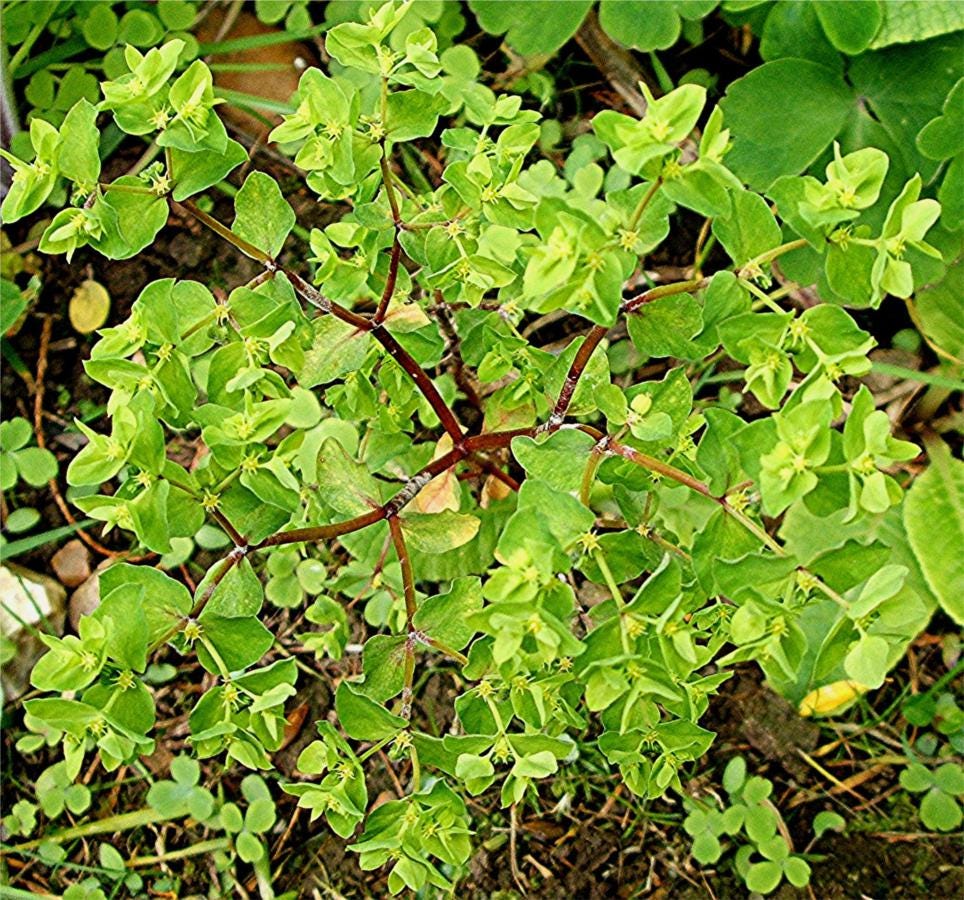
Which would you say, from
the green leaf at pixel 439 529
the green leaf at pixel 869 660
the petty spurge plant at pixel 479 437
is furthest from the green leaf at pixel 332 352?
the green leaf at pixel 869 660

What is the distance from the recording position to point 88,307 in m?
1.85

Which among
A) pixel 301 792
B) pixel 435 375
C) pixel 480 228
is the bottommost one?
pixel 435 375

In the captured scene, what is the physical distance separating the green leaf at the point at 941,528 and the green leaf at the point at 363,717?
2.80 ft

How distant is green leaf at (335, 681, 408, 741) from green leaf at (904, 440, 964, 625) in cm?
85

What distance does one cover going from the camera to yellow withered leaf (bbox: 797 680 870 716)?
163 centimetres

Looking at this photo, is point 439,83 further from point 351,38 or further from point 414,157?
point 414,157

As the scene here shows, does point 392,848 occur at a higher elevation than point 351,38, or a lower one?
lower

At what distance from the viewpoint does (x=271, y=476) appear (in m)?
0.96

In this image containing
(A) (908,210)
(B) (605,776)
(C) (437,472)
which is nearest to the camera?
(A) (908,210)

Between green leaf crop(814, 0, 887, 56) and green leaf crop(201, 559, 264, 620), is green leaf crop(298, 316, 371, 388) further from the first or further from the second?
green leaf crop(814, 0, 887, 56)

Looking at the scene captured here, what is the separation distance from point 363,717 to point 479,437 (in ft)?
1.13

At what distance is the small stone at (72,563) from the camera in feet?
5.77

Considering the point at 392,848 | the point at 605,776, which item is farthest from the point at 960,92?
the point at 392,848

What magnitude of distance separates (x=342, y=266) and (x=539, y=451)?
0.25 meters
